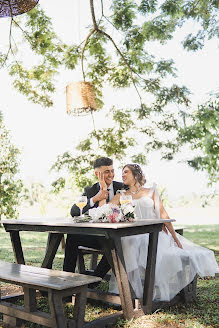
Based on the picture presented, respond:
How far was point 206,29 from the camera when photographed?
758cm

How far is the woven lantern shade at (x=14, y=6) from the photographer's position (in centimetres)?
360

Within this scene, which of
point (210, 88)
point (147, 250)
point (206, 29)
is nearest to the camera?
point (147, 250)

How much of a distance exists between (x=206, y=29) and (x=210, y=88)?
6.68ft

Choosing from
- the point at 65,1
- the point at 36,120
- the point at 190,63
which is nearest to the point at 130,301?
the point at 65,1

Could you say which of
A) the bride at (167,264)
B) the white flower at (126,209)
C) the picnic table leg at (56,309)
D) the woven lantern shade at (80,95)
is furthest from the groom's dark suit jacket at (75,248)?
the woven lantern shade at (80,95)

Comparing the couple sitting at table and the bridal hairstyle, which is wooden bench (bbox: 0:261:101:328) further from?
the bridal hairstyle

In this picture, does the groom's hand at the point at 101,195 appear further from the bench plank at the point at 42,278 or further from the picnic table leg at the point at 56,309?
the picnic table leg at the point at 56,309

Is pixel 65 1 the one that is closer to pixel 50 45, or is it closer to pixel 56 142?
pixel 50 45

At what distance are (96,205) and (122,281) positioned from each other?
127cm

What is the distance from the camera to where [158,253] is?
11.6 ft

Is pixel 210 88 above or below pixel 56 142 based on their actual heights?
below

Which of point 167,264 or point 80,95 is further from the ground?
point 80,95

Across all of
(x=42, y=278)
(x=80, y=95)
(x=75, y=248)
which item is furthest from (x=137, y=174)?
(x=80, y=95)

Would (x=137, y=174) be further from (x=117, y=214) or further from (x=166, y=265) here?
(x=166, y=265)
